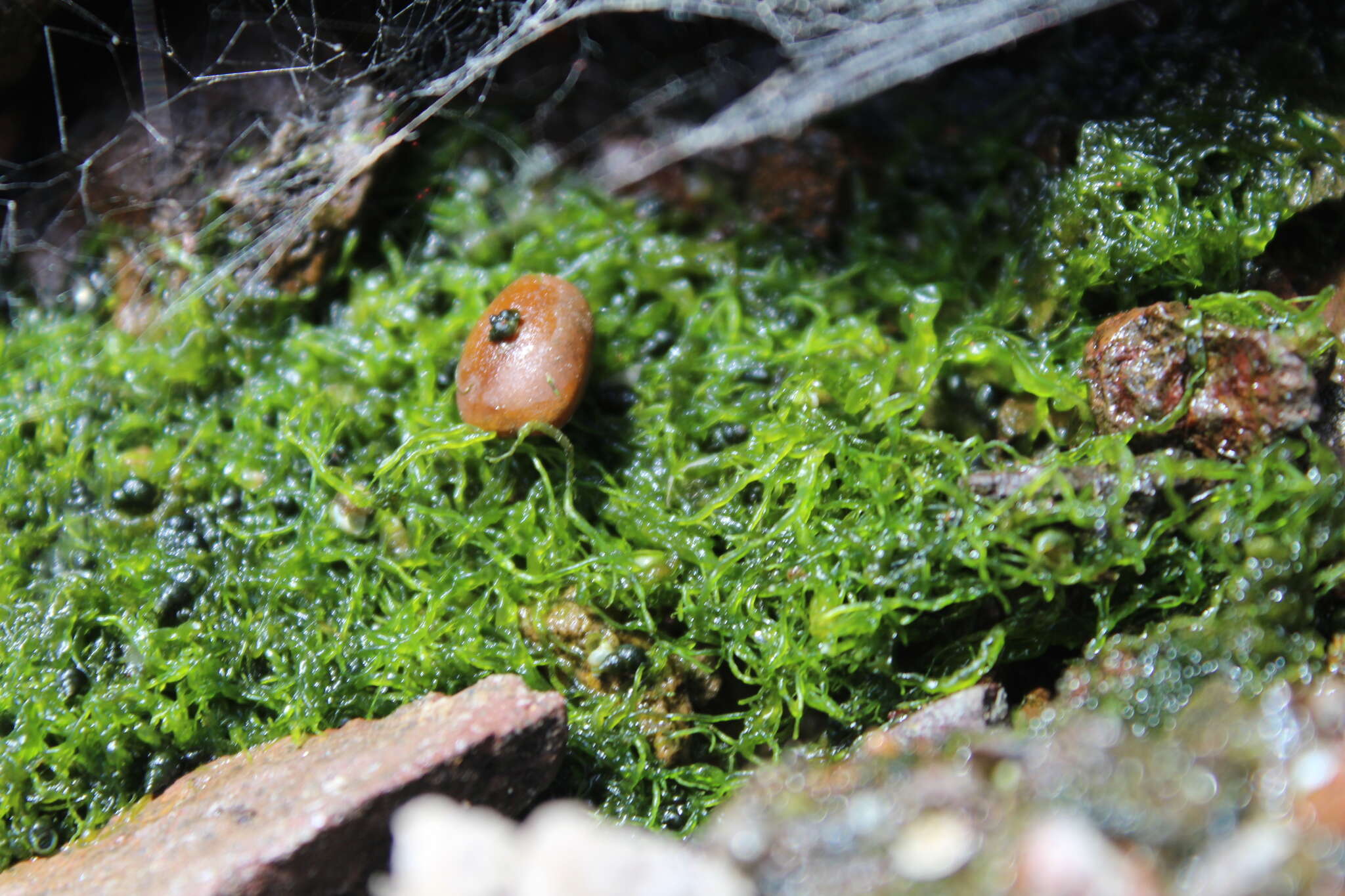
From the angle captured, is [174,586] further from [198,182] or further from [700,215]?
[700,215]

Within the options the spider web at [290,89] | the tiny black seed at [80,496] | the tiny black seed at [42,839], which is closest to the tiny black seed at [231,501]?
the tiny black seed at [80,496]

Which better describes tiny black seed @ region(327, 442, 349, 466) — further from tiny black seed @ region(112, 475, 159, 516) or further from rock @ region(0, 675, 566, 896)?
rock @ region(0, 675, 566, 896)

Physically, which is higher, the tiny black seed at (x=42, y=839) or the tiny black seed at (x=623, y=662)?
the tiny black seed at (x=42, y=839)

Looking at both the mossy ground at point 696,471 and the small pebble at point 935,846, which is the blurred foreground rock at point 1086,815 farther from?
the mossy ground at point 696,471

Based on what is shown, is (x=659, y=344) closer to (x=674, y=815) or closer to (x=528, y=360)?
(x=528, y=360)

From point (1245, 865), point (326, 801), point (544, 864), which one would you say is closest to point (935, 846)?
point (1245, 865)

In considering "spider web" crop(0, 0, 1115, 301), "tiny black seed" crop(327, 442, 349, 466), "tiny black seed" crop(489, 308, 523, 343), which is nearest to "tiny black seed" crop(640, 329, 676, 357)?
"tiny black seed" crop(489, 308, 523, 343)
